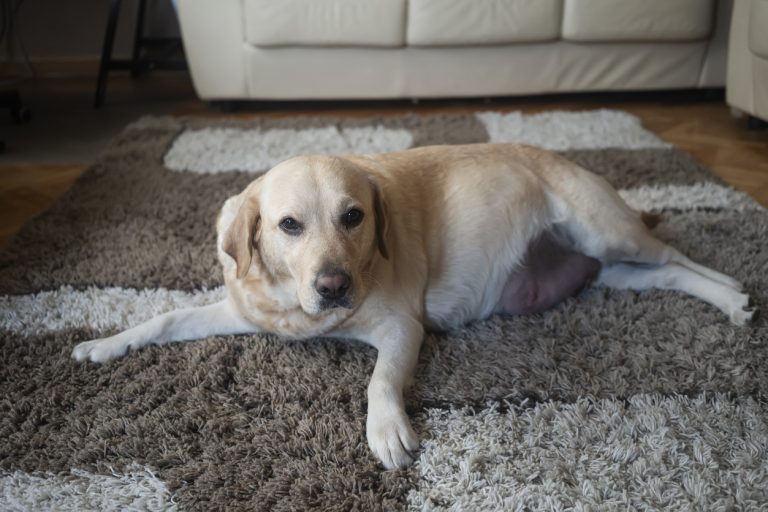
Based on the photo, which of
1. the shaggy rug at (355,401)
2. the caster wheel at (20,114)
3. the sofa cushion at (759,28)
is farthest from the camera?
the caster wheel at (20,114)

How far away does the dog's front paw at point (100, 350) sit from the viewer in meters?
1.69

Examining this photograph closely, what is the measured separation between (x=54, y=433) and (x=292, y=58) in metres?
3.08

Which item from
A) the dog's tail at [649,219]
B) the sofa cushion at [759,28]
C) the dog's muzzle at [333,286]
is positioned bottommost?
the dog's tail at [649,219]

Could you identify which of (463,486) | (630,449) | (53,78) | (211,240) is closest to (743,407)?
(630,449)

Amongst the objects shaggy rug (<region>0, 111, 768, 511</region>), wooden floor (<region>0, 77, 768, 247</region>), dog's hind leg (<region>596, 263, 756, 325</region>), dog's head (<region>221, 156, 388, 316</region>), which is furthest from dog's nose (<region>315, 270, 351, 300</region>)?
wooden floor (<region>0, 77, 768, 247</region>)

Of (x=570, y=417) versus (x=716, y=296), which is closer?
(x=570, y=417)

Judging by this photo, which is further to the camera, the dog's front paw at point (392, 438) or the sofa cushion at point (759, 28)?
the sofa cushion at point (759, 28)

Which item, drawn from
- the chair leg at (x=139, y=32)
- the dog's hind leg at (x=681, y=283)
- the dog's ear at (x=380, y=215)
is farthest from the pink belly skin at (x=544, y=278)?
the chair leg at (x=139, y=32)

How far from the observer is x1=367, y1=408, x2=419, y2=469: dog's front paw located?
1334 millimetres

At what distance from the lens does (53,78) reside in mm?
5379

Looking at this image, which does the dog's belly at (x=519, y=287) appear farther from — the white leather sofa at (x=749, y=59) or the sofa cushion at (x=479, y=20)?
the sofa cushion at (x=479, y=20)

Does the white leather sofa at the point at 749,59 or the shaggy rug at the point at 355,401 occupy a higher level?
the white leather sofa at the point at 749,59

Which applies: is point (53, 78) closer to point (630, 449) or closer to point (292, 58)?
point (292, 58)

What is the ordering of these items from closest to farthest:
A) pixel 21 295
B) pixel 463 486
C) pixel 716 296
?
pixel 463 486, pixel 716 296, pixel 21 295
